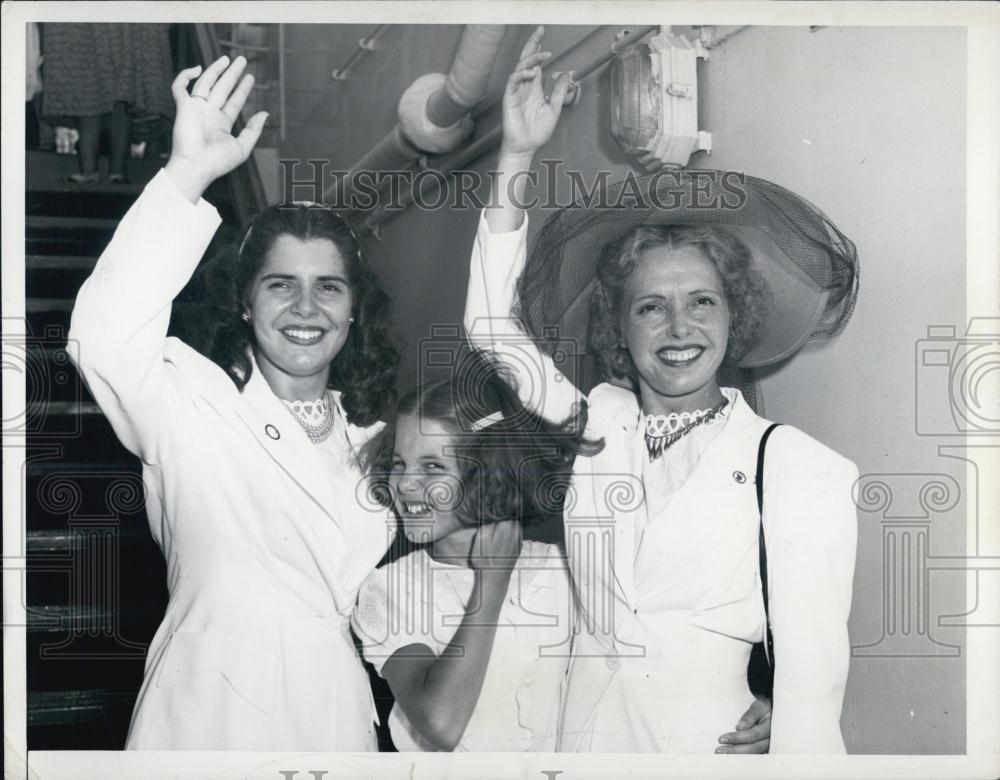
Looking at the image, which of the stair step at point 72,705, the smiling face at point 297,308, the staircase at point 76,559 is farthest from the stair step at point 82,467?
the stair step at point 72,705

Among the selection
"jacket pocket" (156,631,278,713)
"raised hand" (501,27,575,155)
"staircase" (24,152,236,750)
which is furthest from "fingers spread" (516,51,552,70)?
"jacket pocket" (156,631,278,713)

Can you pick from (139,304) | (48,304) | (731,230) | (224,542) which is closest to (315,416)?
(224,542)

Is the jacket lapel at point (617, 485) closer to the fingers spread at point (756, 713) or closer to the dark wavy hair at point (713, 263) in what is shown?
the dark wavy hair at point (713, 263)

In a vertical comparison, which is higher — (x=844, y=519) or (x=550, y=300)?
(x=550, y=300)

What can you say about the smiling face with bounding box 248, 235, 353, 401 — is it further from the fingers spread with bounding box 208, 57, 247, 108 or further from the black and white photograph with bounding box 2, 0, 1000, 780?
the fingers spread with bounding box 208, 57, 247, 108

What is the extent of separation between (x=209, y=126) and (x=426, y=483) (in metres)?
1.15

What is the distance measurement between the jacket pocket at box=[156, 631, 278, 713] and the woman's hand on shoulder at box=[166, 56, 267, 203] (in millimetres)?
1203

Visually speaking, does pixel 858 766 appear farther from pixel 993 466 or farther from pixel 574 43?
pixel 574 43

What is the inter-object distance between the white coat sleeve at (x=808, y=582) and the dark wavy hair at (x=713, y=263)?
1.05 ft

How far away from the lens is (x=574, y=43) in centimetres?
385

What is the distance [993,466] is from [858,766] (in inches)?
35.3

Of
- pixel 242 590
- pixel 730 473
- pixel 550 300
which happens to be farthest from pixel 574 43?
pixel 242 590

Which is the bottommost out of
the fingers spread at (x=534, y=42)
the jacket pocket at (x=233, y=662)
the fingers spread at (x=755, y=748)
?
the fingers spread at (x=755, y=748)

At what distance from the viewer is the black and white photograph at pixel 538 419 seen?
373 centimetres
